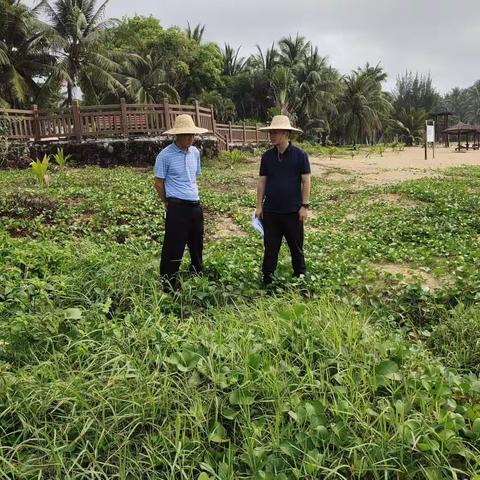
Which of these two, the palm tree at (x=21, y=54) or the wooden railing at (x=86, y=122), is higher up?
the palm tree at (x=21, y=54)

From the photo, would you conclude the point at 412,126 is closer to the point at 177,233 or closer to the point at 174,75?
the point at 174,75

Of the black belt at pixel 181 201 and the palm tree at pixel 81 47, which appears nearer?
the black belt at pixel 181 201

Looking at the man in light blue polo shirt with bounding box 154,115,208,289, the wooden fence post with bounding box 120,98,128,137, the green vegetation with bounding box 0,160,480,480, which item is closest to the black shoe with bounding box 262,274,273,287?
the green vegetation with bounding box 0,160,480,480

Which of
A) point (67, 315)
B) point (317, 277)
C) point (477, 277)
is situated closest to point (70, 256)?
point (67, 315)

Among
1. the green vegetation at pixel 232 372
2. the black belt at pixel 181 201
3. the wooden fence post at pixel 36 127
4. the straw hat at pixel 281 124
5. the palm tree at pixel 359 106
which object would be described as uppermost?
the palm tree at pixel 359 106

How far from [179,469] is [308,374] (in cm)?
82

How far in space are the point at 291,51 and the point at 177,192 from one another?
137 feet

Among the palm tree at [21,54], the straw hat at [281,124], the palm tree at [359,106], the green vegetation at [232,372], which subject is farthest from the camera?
the palm tree at [359,106]

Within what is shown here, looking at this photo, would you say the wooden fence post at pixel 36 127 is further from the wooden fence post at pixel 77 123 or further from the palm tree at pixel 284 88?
the palm tree at pixel 284 88

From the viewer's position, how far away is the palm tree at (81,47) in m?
26.4

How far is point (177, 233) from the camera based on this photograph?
14.0 ft

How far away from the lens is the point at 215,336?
2.95 m

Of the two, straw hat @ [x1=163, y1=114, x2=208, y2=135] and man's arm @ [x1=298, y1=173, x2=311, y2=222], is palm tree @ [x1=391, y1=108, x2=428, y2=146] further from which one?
straw hat @ [x1=163, y1=114, x2=208, y2=135]

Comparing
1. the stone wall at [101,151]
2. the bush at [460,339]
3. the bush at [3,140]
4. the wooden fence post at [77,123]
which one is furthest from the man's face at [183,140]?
the wooden fence post at [77,123]
